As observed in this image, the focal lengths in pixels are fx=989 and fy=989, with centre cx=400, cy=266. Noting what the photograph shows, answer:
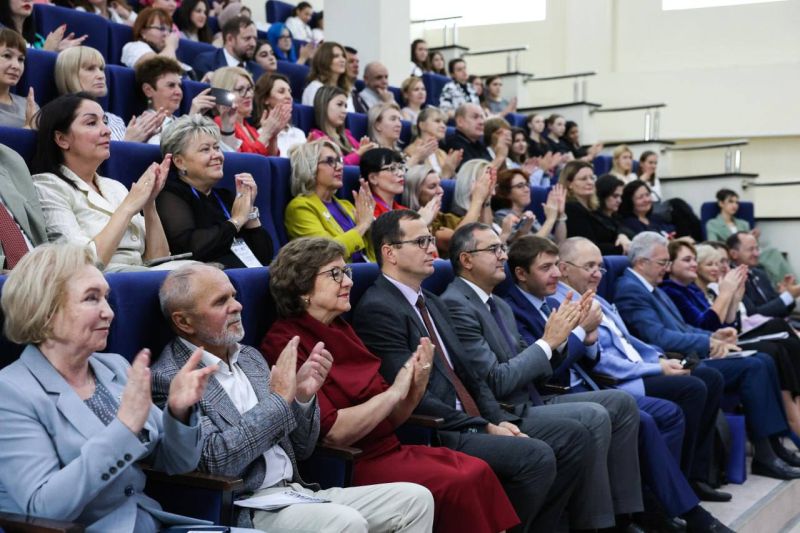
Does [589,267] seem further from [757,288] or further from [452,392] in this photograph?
[757,288]

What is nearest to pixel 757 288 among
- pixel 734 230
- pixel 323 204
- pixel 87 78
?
pixel 734 230

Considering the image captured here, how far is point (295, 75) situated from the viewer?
17.4 feet

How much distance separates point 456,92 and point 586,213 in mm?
1967

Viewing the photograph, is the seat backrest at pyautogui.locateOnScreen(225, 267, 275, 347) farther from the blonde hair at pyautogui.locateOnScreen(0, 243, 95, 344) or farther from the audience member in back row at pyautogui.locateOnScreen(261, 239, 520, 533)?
the blonde hair at pyautogui.locateOnScreen(0, 243, 95, 344)

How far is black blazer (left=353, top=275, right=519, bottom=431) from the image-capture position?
2434 millimetres

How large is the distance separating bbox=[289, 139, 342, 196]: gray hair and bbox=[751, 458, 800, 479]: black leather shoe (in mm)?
1936

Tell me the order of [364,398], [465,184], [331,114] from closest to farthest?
[364,398] < [465,184] < [331,114]

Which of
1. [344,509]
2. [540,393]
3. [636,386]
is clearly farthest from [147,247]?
[636,386]

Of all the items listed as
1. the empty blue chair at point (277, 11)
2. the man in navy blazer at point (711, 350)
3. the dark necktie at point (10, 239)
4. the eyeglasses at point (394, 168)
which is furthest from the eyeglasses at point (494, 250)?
the empty blue chair at point (277, 11)

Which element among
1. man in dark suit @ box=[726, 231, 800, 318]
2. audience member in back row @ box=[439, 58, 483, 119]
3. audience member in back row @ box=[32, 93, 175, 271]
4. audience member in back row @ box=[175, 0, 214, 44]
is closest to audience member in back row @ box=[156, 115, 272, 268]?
audience member in back row @ box=[32, 93, 175, 271]

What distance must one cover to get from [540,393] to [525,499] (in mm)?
678

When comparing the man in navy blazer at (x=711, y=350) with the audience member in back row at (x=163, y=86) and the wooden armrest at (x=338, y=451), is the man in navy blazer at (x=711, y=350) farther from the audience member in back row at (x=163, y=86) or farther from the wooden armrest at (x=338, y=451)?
the wooden armrest at (x=338, y=451)

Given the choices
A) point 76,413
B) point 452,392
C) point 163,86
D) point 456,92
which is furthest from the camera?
point 456,92

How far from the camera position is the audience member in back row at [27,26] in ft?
12.1
